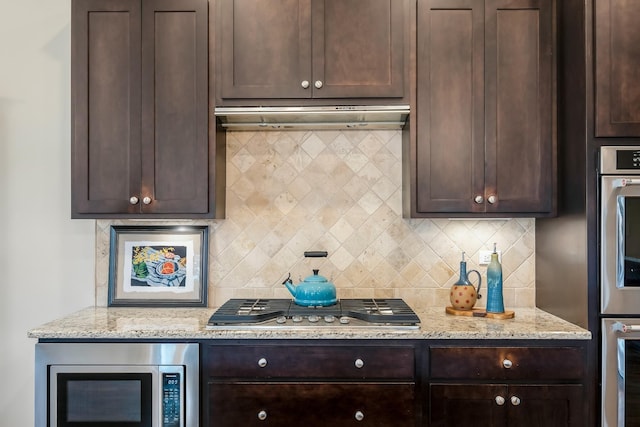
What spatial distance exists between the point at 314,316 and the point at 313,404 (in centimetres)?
38

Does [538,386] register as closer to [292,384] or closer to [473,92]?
Result: [292,384]

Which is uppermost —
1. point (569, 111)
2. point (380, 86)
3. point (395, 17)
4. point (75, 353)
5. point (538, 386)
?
point (395, 17)

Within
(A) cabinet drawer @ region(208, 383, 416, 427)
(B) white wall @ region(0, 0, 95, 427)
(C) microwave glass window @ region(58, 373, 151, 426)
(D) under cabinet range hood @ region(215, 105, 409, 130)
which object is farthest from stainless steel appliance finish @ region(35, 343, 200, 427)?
(D) under cabinet range hood @ region(215, 105, 409, 130)

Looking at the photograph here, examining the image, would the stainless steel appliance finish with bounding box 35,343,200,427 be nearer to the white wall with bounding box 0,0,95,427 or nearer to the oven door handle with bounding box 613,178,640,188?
the white wall with bounding box 0,0,95,427

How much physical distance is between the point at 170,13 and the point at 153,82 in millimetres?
349

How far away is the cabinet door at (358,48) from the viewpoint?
2139mm

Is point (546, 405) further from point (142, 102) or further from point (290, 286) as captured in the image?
point (142, 102)

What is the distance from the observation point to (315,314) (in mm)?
2098

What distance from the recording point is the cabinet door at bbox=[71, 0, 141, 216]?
2.17 metres

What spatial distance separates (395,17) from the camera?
214 centimetres

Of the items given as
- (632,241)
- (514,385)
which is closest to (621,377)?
(514,385)

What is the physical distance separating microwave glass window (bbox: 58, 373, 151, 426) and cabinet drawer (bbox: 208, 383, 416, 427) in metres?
0.30

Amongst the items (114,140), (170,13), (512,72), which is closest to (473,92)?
(512,72)

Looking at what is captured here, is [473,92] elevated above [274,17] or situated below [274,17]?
below
